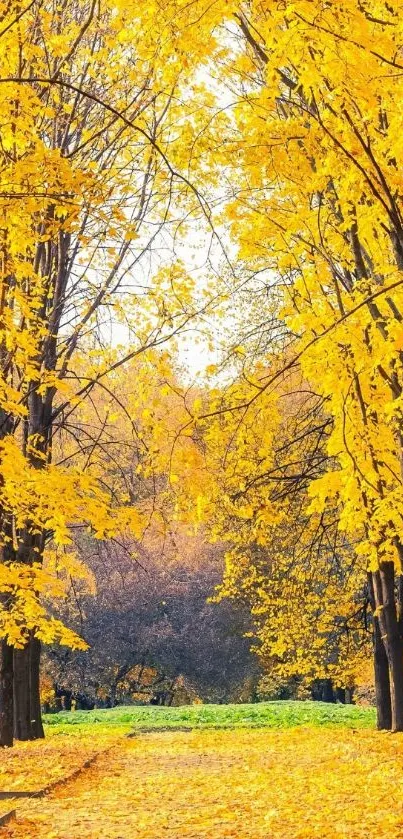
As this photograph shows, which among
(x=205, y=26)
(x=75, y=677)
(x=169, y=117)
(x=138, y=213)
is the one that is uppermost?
(x=138, y=213)

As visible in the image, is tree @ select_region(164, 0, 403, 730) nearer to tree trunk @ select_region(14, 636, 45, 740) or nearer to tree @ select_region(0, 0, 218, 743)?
tree @ select_region(0, 0, 218, 743)

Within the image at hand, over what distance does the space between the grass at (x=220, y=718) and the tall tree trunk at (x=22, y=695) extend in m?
4.72

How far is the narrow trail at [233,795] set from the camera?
6559 millimetres

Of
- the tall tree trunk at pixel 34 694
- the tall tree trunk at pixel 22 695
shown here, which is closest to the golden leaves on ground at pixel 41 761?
the tall tree trunk at pixel 22 695

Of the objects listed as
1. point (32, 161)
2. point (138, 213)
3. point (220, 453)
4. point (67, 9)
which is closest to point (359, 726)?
point (220, 453)

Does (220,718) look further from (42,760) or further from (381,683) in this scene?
(42,760)

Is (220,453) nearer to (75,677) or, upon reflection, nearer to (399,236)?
(399,236)

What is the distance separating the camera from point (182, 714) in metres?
24.0

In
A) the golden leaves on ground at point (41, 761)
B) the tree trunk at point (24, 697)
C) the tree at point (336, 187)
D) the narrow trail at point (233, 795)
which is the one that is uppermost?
the tree at point (336, 187)

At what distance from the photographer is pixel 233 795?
28.6ft

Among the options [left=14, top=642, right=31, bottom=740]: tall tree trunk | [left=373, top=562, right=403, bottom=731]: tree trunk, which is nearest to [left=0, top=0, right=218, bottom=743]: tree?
[left=14, top=642, right=31, bottom=740]: tall tree trunk

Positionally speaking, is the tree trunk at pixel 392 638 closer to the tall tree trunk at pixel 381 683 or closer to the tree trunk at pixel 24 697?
the tall tree trunk at pixel 381 683

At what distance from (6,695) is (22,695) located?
4.03ft

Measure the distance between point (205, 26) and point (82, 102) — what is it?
7.26 meters
